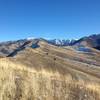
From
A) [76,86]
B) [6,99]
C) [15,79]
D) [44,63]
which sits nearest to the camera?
[6,99]

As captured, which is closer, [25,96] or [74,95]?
[25,96]

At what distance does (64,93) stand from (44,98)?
1.14 metres

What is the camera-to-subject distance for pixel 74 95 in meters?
11.4

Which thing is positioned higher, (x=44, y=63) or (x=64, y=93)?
(x=44, y=63)

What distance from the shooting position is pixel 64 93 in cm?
1134

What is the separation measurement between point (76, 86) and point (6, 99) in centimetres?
347

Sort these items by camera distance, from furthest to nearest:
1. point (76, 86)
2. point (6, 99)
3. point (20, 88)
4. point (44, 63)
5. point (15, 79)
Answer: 1. point (44, 63)
2. point (76, 86)
3. point (15, 79)
4. point (20, 88)
5. point (6, 99)

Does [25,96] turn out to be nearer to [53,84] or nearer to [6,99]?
[6,99]

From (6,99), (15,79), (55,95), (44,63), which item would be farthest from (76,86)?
(44,63)

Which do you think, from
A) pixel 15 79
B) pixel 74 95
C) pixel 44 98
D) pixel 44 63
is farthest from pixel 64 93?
pixel 44 63

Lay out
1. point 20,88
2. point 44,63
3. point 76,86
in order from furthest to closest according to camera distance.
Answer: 1. point 44,63
2. point 76,86
3. point 20,88

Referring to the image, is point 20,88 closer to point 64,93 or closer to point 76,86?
point 64,93

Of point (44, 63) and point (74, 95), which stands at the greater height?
point (44, 63)

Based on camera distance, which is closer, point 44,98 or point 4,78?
point 44,98
